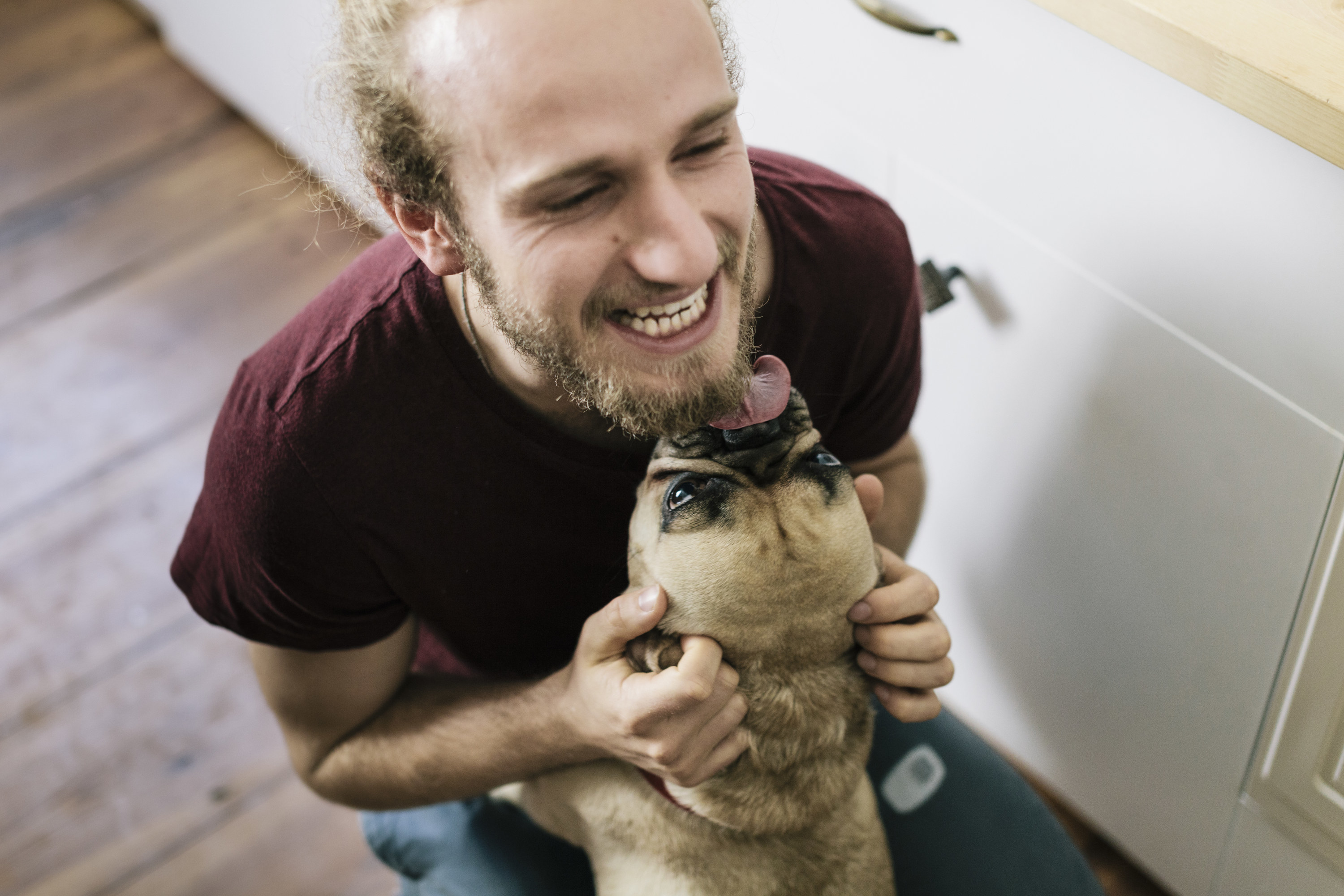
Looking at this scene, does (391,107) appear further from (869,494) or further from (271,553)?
(869,494)

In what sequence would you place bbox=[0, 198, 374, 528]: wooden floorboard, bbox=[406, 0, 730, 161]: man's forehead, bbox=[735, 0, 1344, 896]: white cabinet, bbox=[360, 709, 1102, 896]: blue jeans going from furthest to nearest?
bbox=[0, 198, 374, 528]: wooden floorboard
bbox=[360, 709, 1102, 896]: blue jeans
bbox=[735, 0, 1344, 896]: white cabinet
bbox=[406, 0, 730, 161]: man's forehead

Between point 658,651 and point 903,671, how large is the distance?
0.77 feet

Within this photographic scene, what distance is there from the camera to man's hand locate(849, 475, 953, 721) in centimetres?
106

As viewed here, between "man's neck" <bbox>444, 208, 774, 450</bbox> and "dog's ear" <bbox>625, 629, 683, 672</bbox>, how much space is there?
207mm

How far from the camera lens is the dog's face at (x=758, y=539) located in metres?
1.00

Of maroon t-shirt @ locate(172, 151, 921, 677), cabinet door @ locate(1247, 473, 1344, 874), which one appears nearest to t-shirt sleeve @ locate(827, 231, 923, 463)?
maroon t-shirt @ locate(172, 151, 921, 677)

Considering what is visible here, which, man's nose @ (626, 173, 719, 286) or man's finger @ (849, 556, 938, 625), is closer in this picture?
man's nose @ (626, 173, 719, 286)

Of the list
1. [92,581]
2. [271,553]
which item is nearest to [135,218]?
[92,581]

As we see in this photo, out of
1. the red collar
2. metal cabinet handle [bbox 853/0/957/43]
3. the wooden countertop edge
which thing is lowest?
the red collar

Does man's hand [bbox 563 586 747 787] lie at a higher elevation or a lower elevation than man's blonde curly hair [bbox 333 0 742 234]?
lower

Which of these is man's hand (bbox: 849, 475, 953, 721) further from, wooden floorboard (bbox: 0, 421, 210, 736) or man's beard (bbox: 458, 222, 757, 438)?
wooden floorboard (bbox: 0, 421, 210, 736)

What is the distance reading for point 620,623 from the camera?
3.36ft

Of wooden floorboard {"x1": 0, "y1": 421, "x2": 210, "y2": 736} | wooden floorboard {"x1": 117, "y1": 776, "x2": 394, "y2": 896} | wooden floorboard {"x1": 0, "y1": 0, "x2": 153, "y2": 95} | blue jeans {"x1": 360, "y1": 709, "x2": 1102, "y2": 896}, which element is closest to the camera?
blue jeans {"x1": 360, "y1": 709, "x2": 1102, "y2": 896}

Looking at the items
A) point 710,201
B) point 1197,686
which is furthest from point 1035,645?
point 710,201
